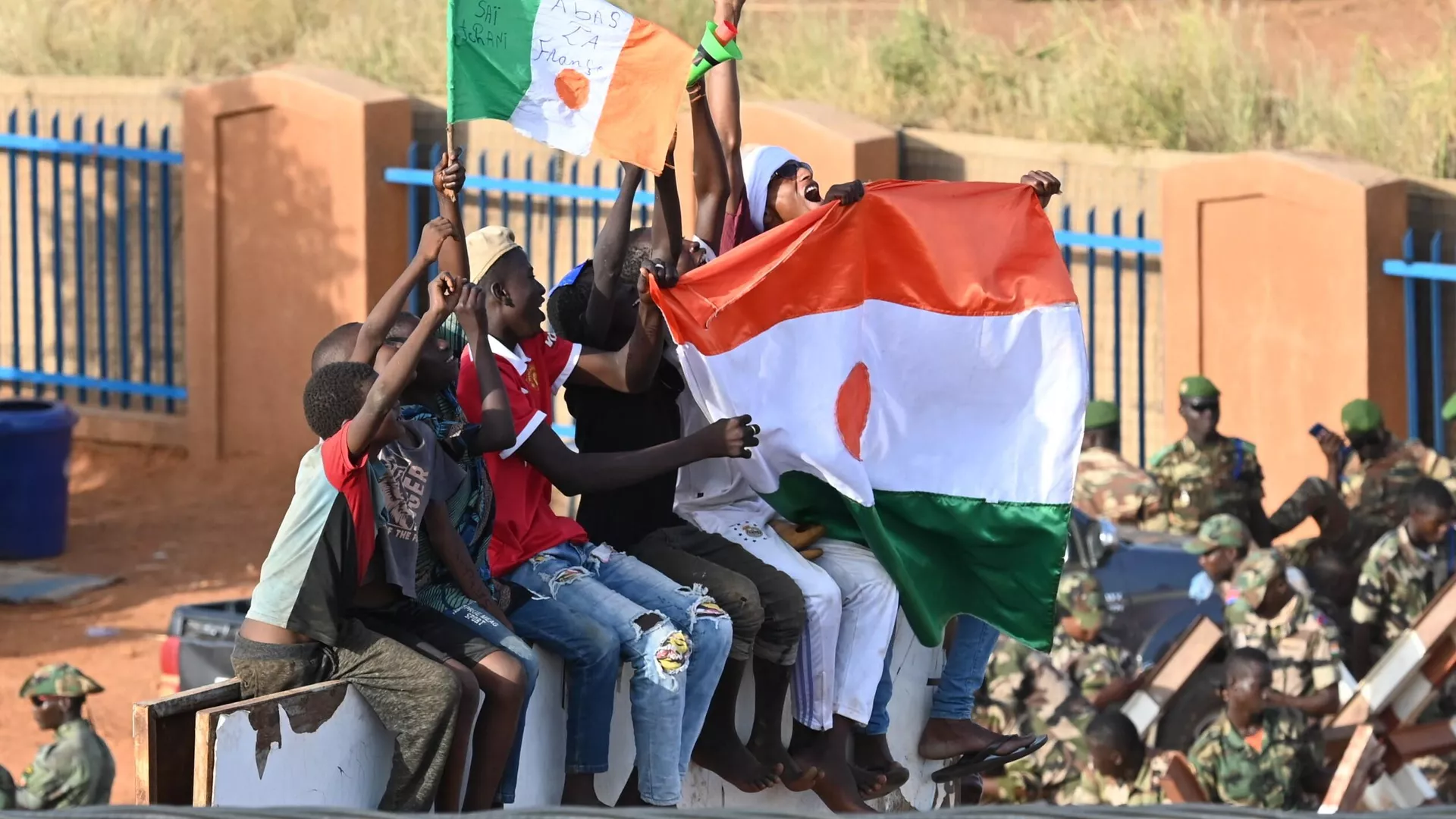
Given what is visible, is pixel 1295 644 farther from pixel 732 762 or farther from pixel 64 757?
pixel 64 757

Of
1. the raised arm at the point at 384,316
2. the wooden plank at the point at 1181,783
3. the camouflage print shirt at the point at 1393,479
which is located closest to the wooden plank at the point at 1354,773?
the wooden plank at the point at 1181,783

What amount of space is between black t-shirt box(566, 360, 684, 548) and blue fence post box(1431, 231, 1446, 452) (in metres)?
6.51

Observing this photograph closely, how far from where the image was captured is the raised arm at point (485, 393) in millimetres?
5941

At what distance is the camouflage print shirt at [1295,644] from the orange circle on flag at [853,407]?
410 centimetres

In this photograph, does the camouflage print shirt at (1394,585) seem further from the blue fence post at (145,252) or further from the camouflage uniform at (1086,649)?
the blue fence post at (145,252)

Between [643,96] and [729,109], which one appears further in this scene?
[729,109]

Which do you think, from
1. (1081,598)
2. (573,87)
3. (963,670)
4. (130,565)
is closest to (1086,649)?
(1081,598)

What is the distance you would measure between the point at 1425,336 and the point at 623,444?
703 centimetres

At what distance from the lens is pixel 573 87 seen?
22.9 ft

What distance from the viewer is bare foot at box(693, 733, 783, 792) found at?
643cm

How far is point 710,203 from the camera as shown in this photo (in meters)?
7.08

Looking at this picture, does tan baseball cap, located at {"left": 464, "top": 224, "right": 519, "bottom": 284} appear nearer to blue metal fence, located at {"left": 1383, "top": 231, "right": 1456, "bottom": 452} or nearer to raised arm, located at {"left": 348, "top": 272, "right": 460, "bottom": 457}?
raised arm, located at {"left": 348, "top": 272, "right": 460, "bottom": 457}

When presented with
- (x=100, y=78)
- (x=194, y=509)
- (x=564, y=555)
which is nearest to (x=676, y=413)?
(x=564, y=555)

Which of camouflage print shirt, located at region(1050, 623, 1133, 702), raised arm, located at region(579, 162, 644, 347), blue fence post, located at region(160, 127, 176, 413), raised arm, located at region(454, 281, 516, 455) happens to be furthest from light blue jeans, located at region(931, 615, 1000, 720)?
blue fence post, located at region(160, 127, 176, 413)
